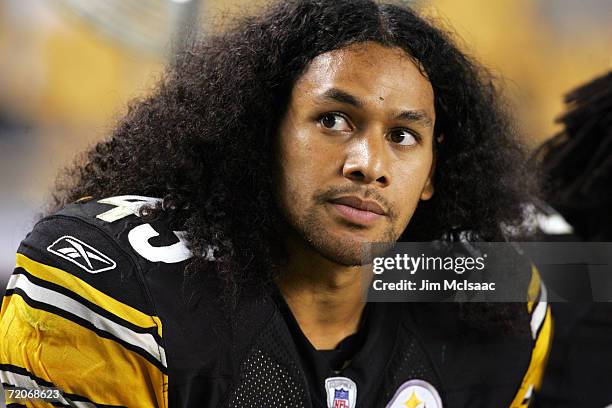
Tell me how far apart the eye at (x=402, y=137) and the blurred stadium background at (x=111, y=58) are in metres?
0.28

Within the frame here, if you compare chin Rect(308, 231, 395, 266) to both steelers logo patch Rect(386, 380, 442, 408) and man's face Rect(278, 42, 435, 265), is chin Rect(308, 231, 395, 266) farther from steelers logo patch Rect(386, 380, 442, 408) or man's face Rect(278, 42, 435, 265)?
steelers logo patch Rect(386, 380, 442, 408)

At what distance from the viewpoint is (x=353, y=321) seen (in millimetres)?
1150

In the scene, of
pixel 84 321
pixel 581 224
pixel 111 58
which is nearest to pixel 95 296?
pixel 84 321

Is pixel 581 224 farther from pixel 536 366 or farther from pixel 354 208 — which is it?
pixel 354 208

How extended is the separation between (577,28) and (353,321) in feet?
4.73

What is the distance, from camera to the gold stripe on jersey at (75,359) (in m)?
0.90

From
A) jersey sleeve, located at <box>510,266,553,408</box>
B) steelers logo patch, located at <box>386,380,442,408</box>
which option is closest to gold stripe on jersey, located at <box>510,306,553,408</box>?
jersey sleeve, located at <box>510,266,553,408</box>

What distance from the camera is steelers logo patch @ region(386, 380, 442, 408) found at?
109 cm

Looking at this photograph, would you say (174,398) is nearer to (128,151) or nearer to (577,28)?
(128,151)

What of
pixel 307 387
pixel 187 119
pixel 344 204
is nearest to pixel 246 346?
pixel 307 387

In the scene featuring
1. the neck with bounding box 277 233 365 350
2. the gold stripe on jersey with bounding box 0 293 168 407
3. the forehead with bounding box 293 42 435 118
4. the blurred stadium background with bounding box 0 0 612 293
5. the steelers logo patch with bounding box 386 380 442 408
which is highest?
the blurred stadium background with bounding box 0 0 612 293

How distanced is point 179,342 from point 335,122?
0.31m

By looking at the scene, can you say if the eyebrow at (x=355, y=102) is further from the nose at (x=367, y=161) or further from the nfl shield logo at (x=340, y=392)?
the nfl shield logo at (x=340, y=392)
